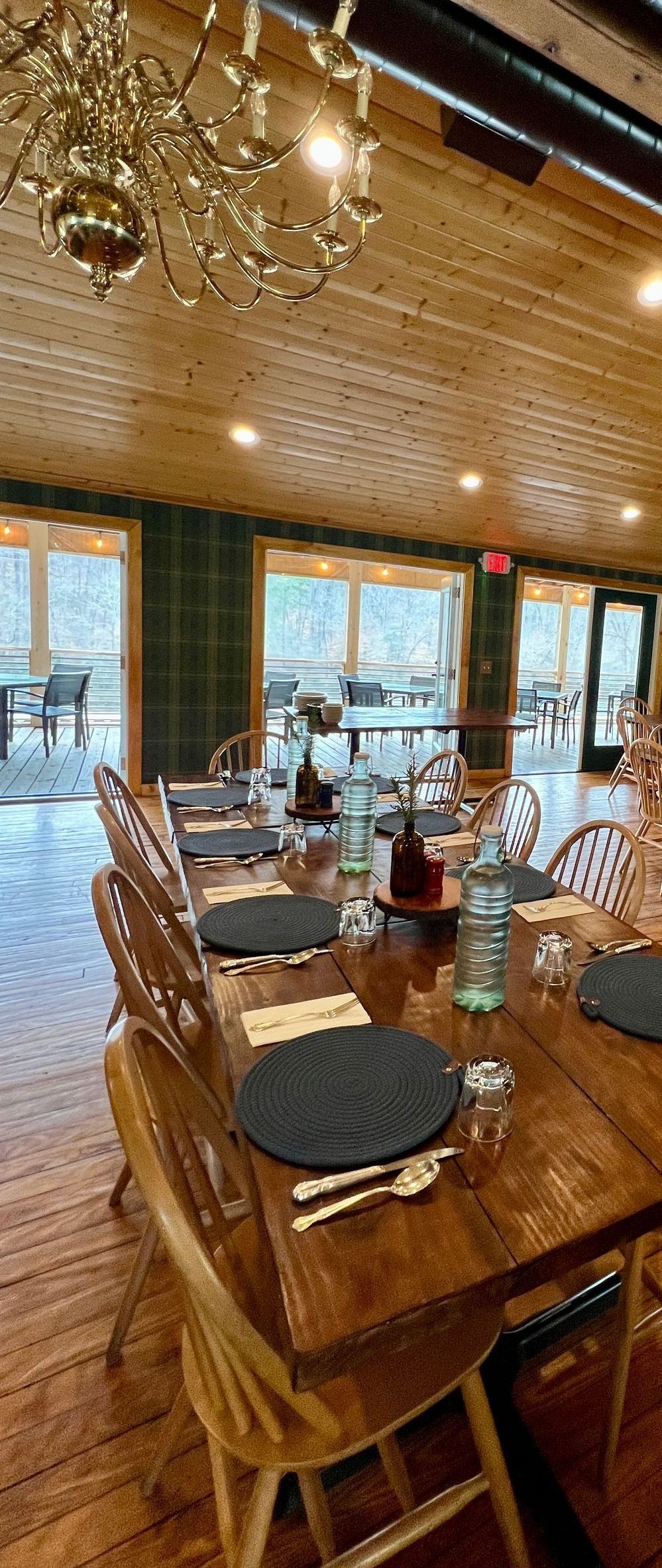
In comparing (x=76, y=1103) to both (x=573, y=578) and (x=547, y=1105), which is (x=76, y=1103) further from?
(x=573, y=578)

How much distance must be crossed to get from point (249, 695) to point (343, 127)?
495cm

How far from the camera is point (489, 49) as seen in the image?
179 cm

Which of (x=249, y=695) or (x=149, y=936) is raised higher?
(x=249, y=695)

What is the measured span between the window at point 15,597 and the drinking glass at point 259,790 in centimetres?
745

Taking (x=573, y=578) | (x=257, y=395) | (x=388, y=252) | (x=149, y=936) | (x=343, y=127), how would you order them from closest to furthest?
1. (x=343, y=127)
2. (x=149, y=936)
3. (x=388, y=252)
4. (x=257, y=395)
5. (x=573, y=578)

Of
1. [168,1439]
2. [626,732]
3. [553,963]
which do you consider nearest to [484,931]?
[553,963]

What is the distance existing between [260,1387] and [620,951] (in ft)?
3.24

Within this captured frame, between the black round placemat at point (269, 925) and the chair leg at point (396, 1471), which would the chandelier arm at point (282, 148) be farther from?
the chair leg at point (396, 1471)

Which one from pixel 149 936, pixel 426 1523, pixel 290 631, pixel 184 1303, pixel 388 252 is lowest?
pixel 426 1523

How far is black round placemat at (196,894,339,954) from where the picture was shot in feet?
Result: 4.68

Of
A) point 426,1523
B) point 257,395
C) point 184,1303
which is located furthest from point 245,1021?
point 257,395

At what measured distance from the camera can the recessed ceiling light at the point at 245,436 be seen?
4.77 meters

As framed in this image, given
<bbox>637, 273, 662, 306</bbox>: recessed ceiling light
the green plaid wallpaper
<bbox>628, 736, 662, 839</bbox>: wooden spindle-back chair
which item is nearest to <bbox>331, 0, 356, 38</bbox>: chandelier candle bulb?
<bbox>637, 273, 662, 306</bbox>: recessed ceiling light

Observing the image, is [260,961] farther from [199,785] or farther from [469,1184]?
[199,785]
